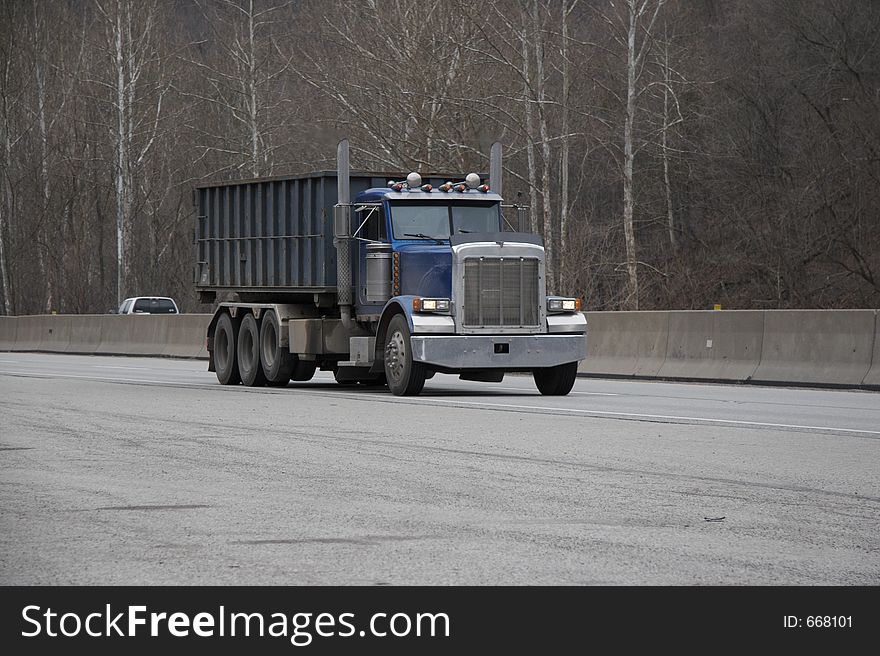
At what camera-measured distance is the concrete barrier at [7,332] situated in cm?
4819

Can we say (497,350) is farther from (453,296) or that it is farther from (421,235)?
(421,235)

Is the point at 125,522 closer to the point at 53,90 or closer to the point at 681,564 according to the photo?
the point at 681,564

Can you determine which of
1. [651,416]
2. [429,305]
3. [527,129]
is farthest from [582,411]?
[527,129]

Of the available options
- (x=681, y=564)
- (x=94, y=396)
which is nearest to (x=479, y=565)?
(x=681, y=564)

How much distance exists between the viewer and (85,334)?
145 feet

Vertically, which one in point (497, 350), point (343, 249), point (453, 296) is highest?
point (343, 249)

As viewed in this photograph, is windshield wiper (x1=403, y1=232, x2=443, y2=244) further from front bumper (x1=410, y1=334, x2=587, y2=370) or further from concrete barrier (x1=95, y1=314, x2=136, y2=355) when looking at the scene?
concrete barrier (x1=95, y1=314, x2=136, y2=355)

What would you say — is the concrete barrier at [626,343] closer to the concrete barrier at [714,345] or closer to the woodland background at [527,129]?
the concrete barrier at [714,345]

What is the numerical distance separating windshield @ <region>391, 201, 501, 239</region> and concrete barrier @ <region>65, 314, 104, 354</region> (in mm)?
22976

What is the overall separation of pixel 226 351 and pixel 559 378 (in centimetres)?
703

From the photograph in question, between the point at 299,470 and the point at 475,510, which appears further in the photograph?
the point at 299,470

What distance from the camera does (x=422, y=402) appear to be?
63.8ft

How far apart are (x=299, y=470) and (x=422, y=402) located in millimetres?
7867

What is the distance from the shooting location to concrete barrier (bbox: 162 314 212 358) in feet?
125
